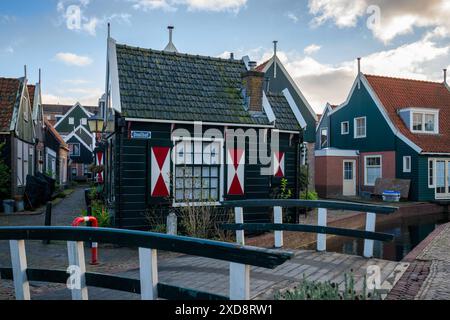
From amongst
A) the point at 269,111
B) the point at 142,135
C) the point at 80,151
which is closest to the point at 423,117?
the point at 269,111

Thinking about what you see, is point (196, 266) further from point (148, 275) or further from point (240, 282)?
point (240, 282)

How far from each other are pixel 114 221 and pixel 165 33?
12942mm

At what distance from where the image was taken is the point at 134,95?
10.3 m

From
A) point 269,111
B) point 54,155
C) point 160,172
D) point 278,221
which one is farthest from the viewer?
point 54,155

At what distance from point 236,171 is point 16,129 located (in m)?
11.0

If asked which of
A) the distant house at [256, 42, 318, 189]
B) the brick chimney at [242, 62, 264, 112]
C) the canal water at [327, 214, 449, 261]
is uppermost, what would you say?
the distant house at [256, 42, 318, 189]

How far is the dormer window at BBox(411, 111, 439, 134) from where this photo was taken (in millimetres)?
24141

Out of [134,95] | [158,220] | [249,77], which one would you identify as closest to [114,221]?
[158,220]

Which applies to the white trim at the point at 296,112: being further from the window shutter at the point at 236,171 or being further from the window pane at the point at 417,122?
the window pane at the point at 417,122

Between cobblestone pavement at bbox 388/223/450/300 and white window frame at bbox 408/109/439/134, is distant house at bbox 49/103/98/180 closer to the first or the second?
white window frame at bbox 408/109/439/134

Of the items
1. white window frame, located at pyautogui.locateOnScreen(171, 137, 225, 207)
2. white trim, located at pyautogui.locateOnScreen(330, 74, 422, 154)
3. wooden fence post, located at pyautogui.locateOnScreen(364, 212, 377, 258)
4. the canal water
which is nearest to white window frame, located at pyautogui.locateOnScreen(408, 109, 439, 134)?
white trim, located at pyautogui.locateOnScreen(330, 74, 422, 154)

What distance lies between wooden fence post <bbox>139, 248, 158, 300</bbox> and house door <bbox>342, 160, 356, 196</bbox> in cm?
2299

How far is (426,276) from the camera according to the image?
590 cm
